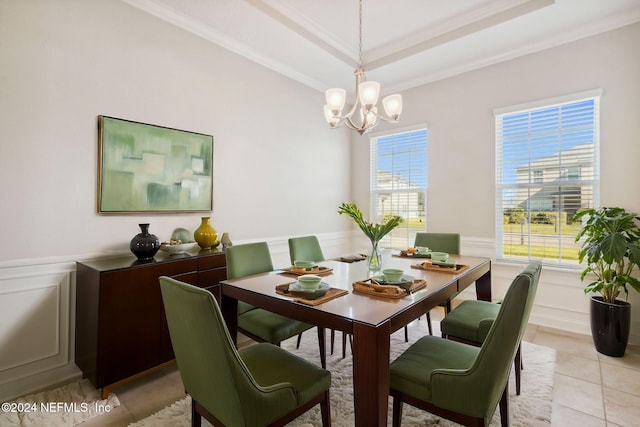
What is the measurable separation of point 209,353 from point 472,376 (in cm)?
103

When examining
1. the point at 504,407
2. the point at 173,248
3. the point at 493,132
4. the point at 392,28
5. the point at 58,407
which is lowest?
the point at 58,407

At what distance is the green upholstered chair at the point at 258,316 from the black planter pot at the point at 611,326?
243cm

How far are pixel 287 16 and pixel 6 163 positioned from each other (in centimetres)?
260

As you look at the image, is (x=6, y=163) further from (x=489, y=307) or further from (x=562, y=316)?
(x=562, y=316)

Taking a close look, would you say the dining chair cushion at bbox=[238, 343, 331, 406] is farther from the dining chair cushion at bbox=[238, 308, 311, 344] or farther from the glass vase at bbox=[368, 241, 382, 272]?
the glass vase at bbox=[368, 241, 382, 272]

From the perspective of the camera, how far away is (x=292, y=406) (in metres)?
1.30

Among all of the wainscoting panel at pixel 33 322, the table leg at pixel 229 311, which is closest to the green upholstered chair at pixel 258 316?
the table leg at pixel 229 311

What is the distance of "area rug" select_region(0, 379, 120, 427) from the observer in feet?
6.17

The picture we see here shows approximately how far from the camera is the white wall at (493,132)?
296 centimetres

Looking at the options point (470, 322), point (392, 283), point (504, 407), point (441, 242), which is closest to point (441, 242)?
point (441, 242)

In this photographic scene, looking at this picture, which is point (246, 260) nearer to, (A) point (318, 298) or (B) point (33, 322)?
(A) point (318, 298)

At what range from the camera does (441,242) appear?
325 cm

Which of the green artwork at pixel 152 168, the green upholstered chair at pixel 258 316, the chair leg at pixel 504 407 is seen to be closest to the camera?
the chair leg at pixel 504 407

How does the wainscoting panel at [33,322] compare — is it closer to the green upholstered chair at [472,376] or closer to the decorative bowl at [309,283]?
the decorative bowl at [309,283]
